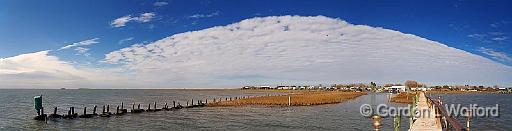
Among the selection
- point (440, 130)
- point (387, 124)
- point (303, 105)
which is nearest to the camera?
point (440, 130)

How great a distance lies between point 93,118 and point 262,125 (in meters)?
22.0

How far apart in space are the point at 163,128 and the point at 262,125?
897 centimetres

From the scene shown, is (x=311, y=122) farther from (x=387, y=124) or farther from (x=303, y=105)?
(x=303, y=105)

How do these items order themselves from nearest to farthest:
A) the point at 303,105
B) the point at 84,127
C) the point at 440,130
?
the point at 440,130, the point at 84,127, the point at 303,105

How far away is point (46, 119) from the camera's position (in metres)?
46.3

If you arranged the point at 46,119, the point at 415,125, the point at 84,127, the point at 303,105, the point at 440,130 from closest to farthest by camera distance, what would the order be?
the point at 440,130 → the point at 415,125 → the point at 84,127 → the point at 46,119 → the point at 303,105

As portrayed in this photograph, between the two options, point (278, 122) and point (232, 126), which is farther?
point (278, 122)

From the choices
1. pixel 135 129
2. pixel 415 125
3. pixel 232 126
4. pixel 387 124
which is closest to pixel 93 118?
pixel 135 129

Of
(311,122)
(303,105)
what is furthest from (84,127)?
(303,105)

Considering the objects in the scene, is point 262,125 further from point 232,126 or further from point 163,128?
point 163,128

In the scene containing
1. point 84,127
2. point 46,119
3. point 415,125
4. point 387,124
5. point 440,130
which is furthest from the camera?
point 46,119

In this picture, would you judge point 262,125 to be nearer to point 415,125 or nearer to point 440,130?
point 415,125

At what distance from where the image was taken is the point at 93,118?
48.9 metres

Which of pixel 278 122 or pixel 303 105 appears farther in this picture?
pixel 303 105
